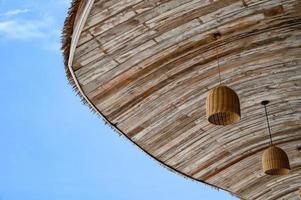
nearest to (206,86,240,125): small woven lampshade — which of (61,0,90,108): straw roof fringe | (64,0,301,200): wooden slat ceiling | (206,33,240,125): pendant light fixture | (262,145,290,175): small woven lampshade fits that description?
(206,33,240,125): pendant light fixture

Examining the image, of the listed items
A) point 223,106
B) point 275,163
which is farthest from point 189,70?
point 275,163

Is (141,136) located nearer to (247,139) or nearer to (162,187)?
(247,139)

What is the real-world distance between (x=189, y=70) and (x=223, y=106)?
1.08 meters

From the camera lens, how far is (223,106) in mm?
4133

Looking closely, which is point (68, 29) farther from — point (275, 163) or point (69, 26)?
point (275, 163)

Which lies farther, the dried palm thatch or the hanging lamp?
the hanging lamp

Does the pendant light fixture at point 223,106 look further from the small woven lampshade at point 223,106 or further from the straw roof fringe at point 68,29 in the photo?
the straw roof fringe at point 68,29

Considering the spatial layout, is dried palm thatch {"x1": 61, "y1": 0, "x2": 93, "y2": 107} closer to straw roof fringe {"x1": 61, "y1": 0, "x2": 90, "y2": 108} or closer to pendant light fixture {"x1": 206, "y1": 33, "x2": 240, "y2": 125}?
straw roof fringe {"x1": 61, "y1": 0, "x2": 90, "y2": 108}

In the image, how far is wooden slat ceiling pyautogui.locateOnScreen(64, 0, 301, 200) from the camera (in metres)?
4.29

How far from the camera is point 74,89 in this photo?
190 inches

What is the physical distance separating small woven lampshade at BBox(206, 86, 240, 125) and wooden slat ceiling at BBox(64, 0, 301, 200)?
0.73 meters

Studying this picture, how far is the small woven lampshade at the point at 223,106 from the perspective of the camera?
13.6 feet

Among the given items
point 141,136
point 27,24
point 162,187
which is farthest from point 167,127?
point 162,187

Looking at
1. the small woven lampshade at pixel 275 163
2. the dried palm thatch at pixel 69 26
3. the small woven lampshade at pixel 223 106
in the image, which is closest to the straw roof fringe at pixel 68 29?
the dried palm thatch at pixel 69 26
